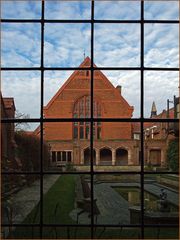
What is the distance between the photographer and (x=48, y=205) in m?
6.22

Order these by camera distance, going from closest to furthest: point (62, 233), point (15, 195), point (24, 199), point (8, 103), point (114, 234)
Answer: point (8, 103), point (62, 233), point (114, 234), point (15, 195), point (24, 199)

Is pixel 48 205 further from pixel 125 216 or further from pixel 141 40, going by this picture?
pixel 141 40

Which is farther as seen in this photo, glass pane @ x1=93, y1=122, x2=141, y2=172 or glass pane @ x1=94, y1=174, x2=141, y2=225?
glass pane @ x1=94, y1=174, x2=141, y2=225

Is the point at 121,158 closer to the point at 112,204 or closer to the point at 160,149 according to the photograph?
the point at 112,204

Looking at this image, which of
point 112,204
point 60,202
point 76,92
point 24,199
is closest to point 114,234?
point 76,92

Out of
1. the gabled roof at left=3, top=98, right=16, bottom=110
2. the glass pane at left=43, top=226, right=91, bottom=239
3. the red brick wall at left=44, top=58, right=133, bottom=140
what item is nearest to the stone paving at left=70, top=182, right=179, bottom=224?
the red brick wall at left=44, top=58, right=133, bottom=140

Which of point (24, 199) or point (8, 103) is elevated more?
point (8, 103)

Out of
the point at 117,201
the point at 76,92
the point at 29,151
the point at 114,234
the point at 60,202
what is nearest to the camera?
the point at 114,234

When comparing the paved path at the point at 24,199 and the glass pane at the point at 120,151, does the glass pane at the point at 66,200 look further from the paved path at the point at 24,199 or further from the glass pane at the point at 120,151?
the glass pane at the point at 120,151

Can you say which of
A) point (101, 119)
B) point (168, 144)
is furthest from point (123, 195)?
point (101, 119)

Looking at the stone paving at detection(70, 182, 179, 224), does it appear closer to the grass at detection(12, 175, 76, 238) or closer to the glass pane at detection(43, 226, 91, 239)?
the grass at detection(12, 175, 76, 238)

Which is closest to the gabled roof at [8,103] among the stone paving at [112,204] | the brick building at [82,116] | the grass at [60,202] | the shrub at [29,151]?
the brick building at [82,116]

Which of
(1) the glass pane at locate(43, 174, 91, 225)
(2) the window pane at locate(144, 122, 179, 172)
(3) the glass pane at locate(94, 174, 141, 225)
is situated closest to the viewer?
(2) the window pane at locate(144, 122, 179, 172)

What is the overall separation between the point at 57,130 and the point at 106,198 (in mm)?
6807
